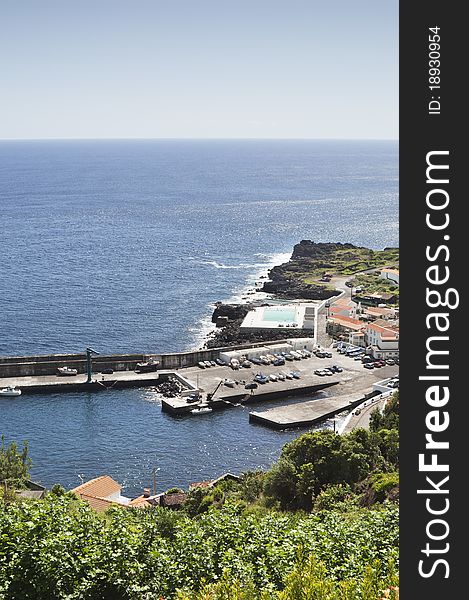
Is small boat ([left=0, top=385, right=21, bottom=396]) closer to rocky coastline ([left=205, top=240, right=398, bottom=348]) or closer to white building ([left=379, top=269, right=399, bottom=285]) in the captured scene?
rocky coastline ([left=205, top=240, right=398, bottom=348])

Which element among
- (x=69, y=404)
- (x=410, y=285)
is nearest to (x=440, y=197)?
(x=410, y=285)

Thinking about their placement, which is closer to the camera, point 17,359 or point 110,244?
point 17,359

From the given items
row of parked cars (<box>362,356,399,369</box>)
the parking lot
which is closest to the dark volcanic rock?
the parking lot

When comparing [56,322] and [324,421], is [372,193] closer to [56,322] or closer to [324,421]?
[56,322]

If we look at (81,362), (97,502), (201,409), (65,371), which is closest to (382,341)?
(201,409)

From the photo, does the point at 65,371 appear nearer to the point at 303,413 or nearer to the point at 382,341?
the point at 303,413

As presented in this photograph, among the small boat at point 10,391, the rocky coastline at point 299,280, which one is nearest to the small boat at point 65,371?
the small boat at point 10,391
